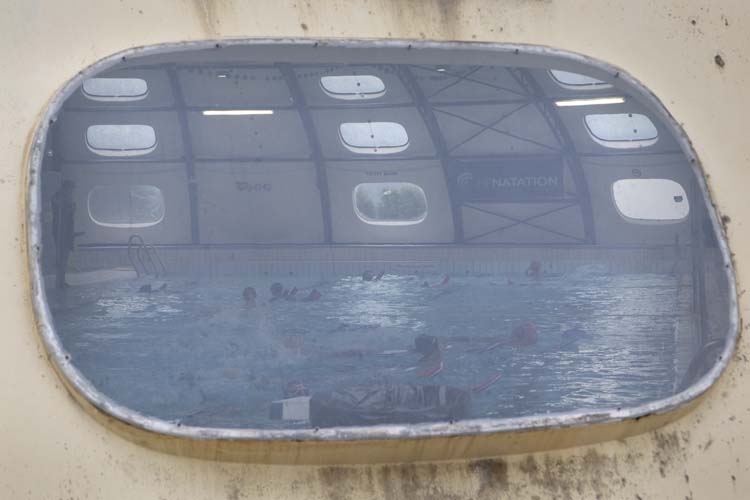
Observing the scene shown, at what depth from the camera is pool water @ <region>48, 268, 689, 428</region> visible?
2059mm

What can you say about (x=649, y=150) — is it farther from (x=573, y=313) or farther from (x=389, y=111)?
(x=389, y=111)

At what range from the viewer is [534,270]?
2.89 metres

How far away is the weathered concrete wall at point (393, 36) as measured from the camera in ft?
6.22

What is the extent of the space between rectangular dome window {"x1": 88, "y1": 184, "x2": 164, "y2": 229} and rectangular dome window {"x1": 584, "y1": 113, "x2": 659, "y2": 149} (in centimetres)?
121

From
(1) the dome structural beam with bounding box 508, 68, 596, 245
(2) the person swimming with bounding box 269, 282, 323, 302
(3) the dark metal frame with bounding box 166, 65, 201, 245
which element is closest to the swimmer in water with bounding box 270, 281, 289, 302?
(2) the person swimming with bounding box 269, 282, 323, 302

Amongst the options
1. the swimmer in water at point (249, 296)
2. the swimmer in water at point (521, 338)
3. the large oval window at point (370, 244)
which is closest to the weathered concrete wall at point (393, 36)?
the large oval window at point (370, 244)

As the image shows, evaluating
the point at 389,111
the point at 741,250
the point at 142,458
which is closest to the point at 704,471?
the point at 741,250

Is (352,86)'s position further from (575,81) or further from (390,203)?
(575,81)

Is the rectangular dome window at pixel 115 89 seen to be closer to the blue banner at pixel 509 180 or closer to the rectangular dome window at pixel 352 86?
the rectangular dome window at pixel 352 86

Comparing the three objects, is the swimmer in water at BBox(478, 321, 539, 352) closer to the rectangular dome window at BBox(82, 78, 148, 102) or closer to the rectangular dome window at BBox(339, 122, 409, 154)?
the rectangular dome window at BBox(339, 122, 409, 154)

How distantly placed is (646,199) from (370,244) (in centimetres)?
85

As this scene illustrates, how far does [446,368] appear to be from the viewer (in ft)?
7.08

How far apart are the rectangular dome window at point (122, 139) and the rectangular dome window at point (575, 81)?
44.7 inches

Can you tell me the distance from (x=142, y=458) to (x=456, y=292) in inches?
44.4
